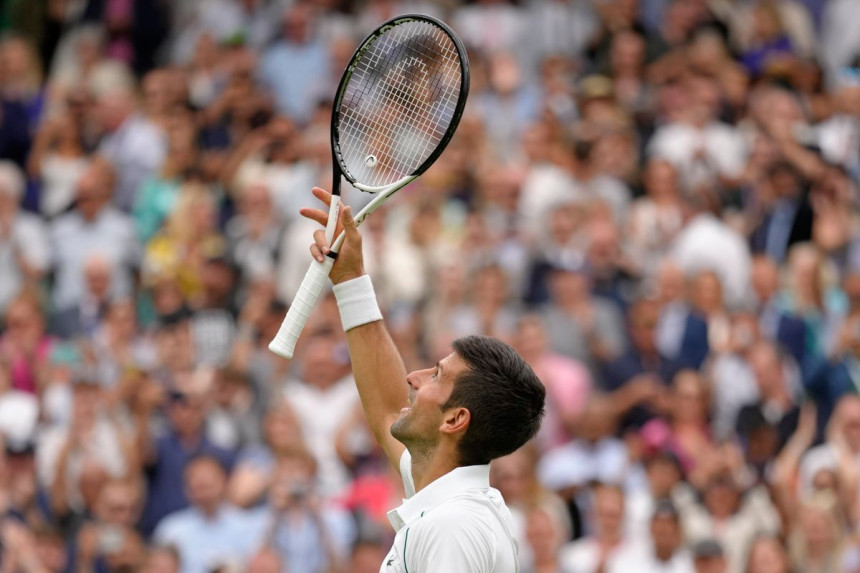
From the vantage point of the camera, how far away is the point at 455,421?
4875 millimetres

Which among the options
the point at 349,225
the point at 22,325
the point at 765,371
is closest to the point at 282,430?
the point at 22,325

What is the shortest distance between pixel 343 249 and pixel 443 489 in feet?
3.02

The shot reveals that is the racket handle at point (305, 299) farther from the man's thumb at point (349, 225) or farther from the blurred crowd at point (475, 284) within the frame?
the blurred crowd at point (475, 284)

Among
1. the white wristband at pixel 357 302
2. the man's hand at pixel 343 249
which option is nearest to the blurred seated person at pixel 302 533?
the white wristband at pixel 357 302

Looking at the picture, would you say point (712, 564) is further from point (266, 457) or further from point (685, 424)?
point (266, 457)

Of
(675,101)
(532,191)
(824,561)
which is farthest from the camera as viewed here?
(675,101)

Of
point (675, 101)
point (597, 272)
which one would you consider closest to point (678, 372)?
point (597, 272)

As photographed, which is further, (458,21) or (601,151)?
(458,21)

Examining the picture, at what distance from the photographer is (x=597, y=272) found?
11320 millimetres

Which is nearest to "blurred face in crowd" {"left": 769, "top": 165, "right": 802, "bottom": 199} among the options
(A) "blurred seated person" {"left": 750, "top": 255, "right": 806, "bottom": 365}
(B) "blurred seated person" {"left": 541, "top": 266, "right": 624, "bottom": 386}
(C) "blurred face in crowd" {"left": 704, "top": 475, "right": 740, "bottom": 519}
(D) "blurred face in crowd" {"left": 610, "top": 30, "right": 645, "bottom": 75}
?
(A) "blurred seated person" {"left": 750, "top": 255, "right": 806, "bottom": 365}

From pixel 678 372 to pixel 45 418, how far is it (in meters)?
3.98

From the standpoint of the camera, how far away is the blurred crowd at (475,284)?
953cm

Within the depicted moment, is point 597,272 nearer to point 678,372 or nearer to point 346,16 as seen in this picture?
point 678,372

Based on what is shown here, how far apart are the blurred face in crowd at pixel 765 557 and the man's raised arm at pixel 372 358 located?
413 centimetres
